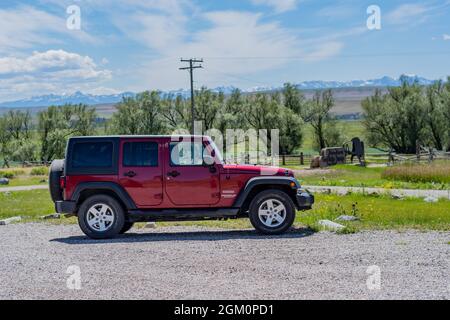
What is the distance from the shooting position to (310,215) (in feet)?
47.5

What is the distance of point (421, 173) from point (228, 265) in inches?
854

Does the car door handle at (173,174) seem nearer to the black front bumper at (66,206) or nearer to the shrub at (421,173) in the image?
the black front bumper at (66,206)

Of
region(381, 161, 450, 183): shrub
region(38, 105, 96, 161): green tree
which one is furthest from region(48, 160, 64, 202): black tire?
region(38, 105, 96, 161): green tree

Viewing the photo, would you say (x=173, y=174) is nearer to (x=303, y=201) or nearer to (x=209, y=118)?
(x=303, y=201)

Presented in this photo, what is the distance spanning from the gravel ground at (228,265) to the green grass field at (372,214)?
1063 mm

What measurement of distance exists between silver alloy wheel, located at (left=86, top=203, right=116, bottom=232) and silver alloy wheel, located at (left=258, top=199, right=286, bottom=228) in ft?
10.2

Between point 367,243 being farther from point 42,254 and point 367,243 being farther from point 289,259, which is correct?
point 42,254

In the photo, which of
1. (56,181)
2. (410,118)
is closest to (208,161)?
(56,181)

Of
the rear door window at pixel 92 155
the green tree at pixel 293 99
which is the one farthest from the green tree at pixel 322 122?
the rear door window at pixel 92 155

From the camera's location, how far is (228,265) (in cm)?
834

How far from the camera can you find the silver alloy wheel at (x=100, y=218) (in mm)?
11555
